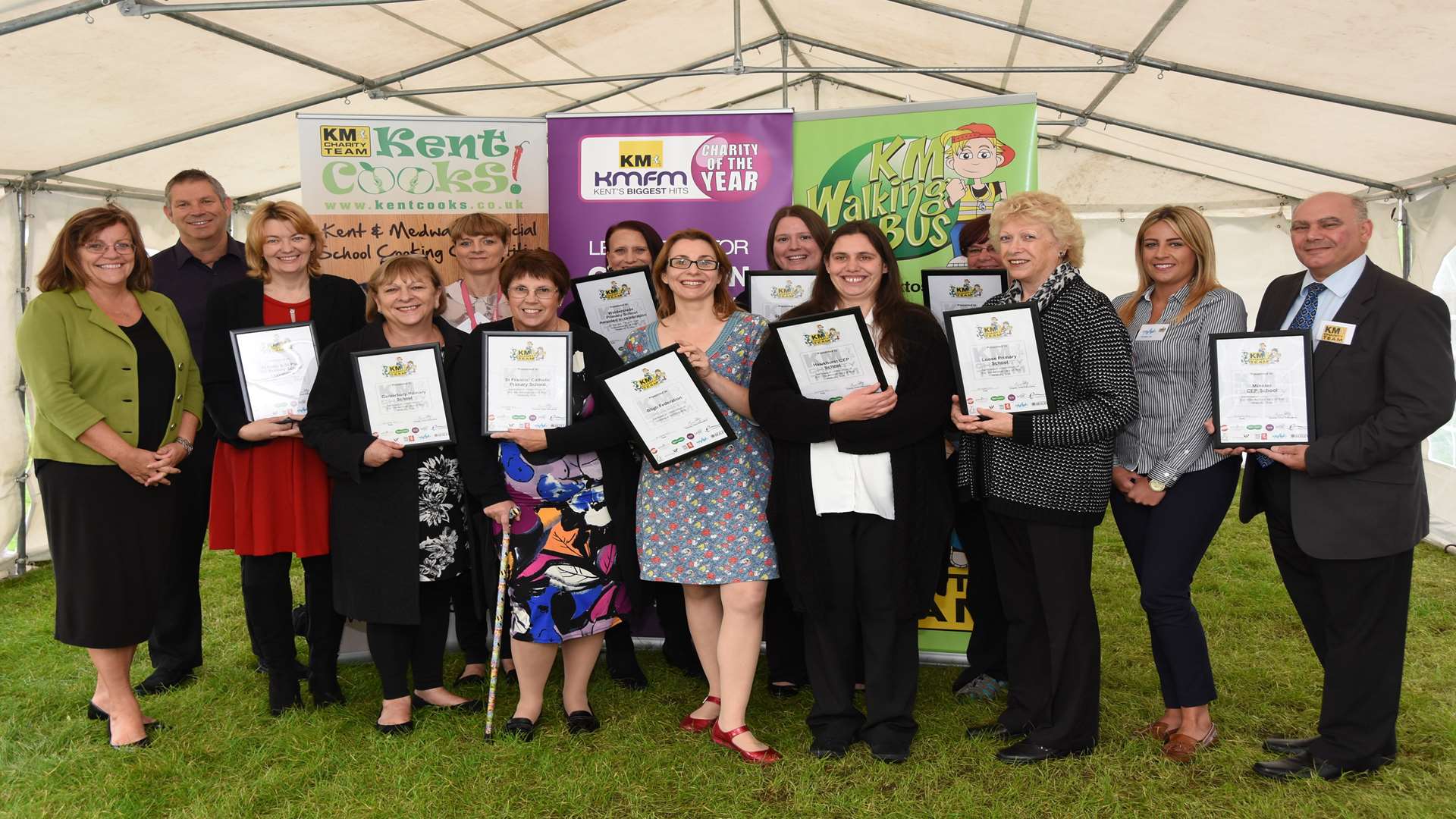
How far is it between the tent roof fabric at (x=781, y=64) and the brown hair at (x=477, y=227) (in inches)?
84.2

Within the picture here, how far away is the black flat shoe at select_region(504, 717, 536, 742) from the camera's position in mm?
3482

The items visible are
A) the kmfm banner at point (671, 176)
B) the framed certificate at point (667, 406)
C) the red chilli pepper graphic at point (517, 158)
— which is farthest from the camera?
the red chilli pepper graphic at point (517, 158)

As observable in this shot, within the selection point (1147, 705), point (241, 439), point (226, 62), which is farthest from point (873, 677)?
point (226, 62)

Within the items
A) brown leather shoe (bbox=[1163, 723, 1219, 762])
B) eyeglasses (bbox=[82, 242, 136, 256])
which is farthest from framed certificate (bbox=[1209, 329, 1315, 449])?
eyeglasses (bbox=[82, 242, 136, 256])

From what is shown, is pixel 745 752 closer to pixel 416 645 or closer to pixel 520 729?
pixel 520 729

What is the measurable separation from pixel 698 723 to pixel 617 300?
5.47ft

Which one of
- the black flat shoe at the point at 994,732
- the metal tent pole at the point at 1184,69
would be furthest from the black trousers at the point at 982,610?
the metal tent pole at the point at 1184,69

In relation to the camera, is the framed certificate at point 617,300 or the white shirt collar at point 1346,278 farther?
the framed certificate at point 617,300

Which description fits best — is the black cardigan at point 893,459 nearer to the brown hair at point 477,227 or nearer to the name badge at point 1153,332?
the name badge at point 1153,332

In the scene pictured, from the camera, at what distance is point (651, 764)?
330 centimetres

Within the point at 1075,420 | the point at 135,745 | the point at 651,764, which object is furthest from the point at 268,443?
the point at 1075,420

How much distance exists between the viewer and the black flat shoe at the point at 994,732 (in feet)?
11.1

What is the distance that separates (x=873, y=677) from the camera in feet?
10.7

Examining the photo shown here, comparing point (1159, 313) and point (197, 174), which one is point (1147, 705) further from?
point (197, 174)
